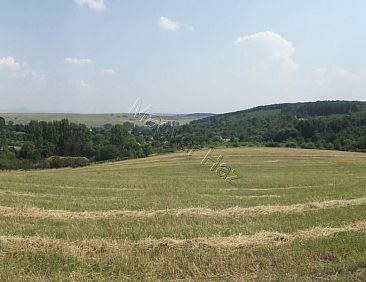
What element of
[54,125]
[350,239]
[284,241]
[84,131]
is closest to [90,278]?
[284,241]

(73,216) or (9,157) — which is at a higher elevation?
(73,216)

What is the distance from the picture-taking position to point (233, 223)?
1384 cm

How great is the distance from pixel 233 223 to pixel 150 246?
4184mm

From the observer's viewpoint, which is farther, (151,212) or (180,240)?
(151,212)

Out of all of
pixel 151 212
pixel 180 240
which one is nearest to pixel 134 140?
pixel 151 212

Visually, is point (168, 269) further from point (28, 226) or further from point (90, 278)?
point (28, 226)

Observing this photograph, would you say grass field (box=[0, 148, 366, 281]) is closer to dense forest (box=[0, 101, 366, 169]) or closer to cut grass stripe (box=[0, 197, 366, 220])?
cut grass stripe (box=[0, 197, 366, 220])
